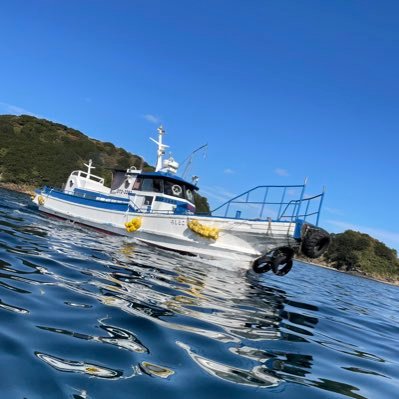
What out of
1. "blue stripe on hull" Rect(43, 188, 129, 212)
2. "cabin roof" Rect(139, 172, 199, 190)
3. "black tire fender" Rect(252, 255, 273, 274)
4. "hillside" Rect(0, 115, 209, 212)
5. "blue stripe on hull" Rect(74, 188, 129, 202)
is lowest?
"black tire fender" Rect(252, 255, 273, 274)

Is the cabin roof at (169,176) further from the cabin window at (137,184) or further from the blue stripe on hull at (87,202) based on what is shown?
the blue stripe on hull at (87,202)

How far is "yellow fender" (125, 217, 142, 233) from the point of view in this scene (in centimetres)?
1997

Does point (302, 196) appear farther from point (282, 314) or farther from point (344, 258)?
point (344, 258)

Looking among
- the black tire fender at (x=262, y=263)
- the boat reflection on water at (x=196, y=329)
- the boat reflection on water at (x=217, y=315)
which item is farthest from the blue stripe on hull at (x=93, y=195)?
the boat reflection on water at (x=196, y=329)

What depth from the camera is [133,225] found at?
20.1 meters

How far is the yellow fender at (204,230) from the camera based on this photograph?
1698cm

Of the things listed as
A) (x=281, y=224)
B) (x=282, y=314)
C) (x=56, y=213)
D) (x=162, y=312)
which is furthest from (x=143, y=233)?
(x=162, y=312)

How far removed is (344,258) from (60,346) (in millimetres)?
90248

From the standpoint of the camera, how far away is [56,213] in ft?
88.6

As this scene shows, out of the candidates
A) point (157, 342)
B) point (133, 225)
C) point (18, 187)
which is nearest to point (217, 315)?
point (157, 342)

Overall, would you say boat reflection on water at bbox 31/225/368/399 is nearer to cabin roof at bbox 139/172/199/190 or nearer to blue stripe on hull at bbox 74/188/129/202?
cabin roof at bbox 139/172/199/190

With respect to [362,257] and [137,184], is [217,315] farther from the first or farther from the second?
[362,257]

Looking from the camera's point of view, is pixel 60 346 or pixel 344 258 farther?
pixel 344 258

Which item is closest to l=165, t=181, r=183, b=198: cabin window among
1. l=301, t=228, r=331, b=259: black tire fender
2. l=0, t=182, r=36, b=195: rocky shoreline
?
l=301, t=228, r=331, b=259: black tire fender
